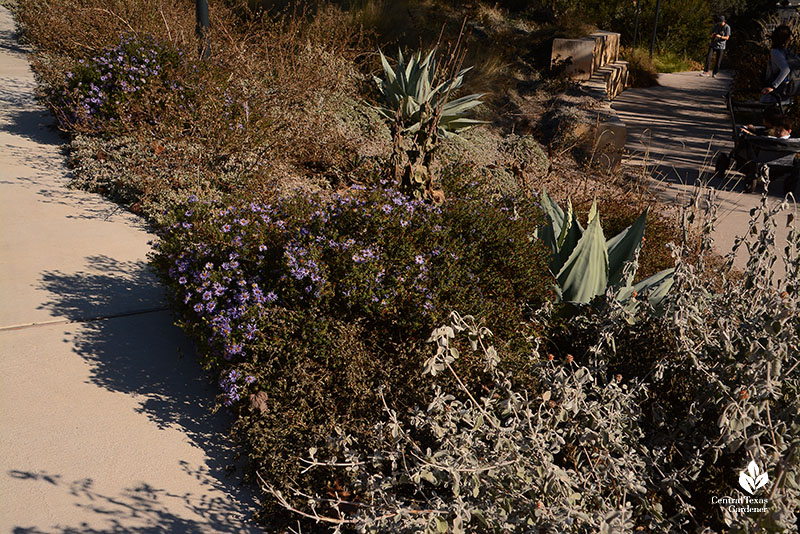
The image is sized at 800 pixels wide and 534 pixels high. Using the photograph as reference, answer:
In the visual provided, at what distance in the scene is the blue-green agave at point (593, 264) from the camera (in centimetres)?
393

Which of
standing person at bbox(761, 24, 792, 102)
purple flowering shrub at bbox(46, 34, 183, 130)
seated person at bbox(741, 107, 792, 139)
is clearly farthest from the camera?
standing person at bbox(761, 24, 792, 102)

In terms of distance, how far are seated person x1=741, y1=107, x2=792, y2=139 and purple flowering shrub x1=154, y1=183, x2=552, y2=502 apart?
233 inches

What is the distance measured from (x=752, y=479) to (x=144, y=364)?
2760 mm

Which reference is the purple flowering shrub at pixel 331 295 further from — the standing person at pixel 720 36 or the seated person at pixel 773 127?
the standing person at pixel 720 36

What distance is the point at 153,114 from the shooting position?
625cm

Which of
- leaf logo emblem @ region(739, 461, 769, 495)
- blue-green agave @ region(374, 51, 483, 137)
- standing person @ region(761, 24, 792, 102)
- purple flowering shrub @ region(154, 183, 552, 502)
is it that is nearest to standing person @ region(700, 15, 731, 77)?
standing person @ region(761, 24, 792, 102)

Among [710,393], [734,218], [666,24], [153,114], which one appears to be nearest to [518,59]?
[734,218]

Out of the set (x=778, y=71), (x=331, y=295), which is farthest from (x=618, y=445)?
(x=778, y=71)

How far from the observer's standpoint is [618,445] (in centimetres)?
250

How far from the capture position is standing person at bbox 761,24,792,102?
9.20m

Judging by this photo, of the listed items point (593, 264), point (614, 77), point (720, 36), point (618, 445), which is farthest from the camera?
point (720, 36)

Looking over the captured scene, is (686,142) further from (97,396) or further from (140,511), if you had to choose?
(140,511)

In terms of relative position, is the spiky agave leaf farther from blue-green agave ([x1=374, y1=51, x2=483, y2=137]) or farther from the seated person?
the seated person

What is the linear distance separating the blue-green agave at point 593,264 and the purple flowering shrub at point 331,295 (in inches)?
9.8
